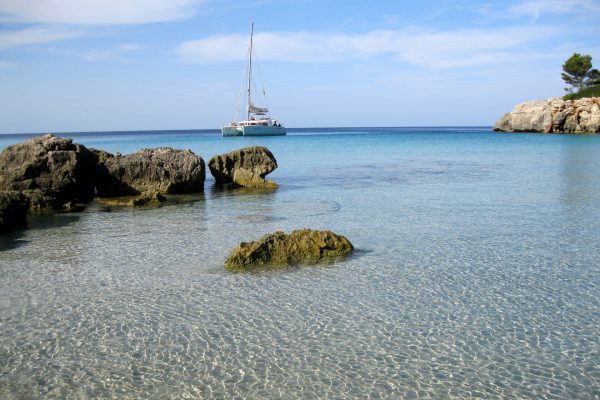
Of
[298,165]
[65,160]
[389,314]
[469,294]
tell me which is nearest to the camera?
[389,314]

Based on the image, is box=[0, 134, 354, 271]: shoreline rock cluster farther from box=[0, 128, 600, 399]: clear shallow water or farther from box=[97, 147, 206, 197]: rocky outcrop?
box=[0, 128, 600, 399]: clear shallow water

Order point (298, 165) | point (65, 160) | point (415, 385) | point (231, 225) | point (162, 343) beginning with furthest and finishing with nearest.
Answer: point (298, 165) < point (65, 160) < point (231, 225) < point (162, 343) < point (415, 385)

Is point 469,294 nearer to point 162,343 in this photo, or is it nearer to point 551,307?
point 551,307

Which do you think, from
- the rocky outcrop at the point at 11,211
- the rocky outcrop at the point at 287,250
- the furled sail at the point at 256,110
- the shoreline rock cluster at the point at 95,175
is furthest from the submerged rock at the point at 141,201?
the furled sail at the point at 256,110

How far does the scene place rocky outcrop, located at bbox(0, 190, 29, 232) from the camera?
598 inches

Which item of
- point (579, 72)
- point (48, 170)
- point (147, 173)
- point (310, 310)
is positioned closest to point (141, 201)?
point (147, 173)

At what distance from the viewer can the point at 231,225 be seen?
51.1ft

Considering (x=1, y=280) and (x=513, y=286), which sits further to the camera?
(x=1, y=280)

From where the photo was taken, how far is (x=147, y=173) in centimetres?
2208

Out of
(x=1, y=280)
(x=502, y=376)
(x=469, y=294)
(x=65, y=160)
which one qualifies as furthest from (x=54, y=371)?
(x=65, y=160)

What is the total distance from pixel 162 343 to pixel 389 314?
3520 millimetres

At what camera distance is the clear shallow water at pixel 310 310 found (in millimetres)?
6328

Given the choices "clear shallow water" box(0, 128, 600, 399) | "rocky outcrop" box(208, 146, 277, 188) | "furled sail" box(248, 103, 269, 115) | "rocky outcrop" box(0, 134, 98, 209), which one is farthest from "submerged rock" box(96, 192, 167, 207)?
"furled sail" box(248, 103, 269, 115)

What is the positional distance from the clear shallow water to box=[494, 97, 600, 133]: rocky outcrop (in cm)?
7464
